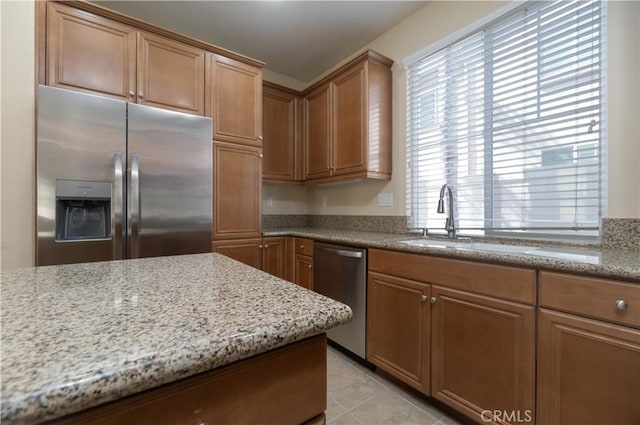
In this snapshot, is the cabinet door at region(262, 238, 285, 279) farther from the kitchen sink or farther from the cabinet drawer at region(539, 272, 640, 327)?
the cabinet drawer at region(539, 272, 640, 327)

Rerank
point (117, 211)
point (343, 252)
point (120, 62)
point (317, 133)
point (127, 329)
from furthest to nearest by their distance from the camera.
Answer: point (317, 133)
point (343, 252)
point (120, 62)
point (117, 211)
point (127, 329)

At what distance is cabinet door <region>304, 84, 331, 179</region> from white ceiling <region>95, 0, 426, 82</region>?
464 mm

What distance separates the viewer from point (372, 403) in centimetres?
165

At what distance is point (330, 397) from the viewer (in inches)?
66.9

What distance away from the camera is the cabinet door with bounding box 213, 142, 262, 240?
7.69 ft

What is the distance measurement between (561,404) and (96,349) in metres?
1.57

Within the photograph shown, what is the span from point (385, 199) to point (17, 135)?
2.61 m

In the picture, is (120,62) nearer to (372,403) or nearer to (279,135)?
(279,135)

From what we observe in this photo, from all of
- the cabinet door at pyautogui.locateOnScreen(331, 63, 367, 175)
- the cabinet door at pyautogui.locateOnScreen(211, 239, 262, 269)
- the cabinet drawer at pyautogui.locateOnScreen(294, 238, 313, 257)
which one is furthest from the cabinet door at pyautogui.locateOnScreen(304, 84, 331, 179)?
the cabinet door at pyautogui.locateOnScreen(211, 239, 262, 269)

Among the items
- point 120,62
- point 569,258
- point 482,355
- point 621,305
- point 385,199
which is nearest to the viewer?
point 621,305

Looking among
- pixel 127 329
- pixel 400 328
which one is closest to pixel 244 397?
pixel 127 329

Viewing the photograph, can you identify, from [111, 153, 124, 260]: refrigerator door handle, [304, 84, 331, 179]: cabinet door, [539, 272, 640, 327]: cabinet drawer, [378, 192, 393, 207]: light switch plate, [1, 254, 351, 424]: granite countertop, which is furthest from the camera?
[304, 84, 331, 179]: cabinet door

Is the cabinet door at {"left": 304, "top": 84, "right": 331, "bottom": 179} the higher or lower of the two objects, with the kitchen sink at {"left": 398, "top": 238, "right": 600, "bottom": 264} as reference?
higher

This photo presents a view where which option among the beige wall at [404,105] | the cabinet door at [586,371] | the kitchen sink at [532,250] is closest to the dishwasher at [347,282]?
the kitchen sink at [532,250]
